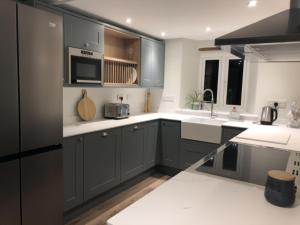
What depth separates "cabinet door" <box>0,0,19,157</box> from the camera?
1.68 meters

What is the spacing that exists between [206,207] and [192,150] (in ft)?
8.65

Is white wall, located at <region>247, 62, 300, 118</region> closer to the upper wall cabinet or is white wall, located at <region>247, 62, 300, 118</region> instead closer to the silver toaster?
the upper wall cabinet

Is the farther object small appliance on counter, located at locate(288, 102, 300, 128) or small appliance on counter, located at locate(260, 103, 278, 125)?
small appliance on counter, located at locate(260, 103, 278, 125)

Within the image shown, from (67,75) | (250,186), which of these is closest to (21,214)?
(67,75)

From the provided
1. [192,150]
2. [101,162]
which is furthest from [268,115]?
[101,162]

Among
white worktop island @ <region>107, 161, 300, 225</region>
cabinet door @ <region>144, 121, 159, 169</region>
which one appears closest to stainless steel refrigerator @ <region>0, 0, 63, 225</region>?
white worktop island @ <region>107, 161, 300, 225</region>

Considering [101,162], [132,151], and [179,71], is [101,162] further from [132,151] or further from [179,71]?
[179,71]

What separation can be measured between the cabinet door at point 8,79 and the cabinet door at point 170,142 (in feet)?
7.83

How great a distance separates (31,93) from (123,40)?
2300 mm

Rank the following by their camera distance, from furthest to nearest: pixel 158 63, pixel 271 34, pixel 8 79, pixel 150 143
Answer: pixel 158 63 → pixel 150 143 → pixel 8 79 → pixel 271 34

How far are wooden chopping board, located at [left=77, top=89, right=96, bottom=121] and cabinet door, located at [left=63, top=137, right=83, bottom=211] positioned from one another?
2.49ft

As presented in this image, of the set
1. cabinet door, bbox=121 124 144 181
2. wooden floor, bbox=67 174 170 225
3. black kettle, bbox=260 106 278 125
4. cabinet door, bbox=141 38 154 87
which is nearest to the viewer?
wooden floor, bbox=67 174 170 225

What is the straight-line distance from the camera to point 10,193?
71.5 inches

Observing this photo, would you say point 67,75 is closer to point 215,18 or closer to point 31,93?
point 31,93
